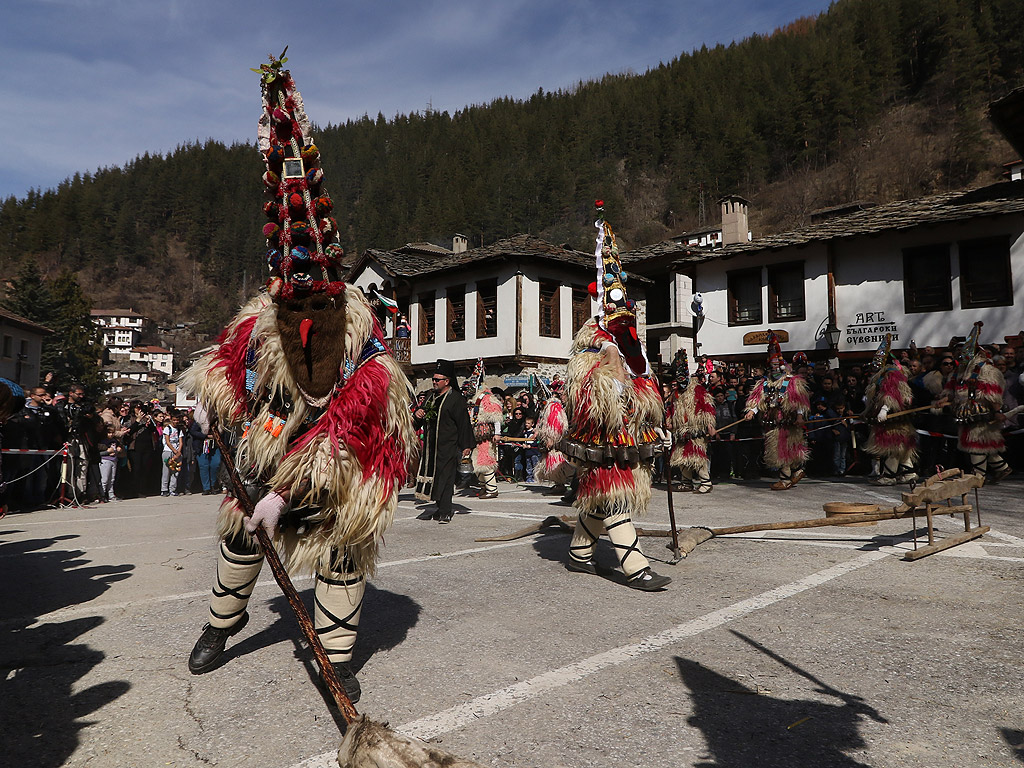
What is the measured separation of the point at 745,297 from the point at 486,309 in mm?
10747

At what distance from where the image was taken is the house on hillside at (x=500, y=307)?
28.6 meters

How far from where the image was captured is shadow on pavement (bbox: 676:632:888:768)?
256cm

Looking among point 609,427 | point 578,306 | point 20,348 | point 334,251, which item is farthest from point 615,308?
point 20,348

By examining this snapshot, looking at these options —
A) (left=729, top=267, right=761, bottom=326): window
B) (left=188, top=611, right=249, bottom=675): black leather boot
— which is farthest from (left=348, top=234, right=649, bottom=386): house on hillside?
(left=188, top=611, right=249, bottom=675): black leather boot

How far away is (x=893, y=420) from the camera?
11.0 meters

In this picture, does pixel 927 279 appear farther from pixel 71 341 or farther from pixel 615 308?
pixel 71 341

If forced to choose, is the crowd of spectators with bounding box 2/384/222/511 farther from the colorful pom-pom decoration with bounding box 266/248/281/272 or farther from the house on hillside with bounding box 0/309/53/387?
the house on hillside with bounding box 0/309/53/387

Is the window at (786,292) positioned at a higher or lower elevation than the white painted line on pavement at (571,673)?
higher

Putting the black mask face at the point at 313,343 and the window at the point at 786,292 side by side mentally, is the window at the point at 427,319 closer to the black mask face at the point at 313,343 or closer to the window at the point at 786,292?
the window at the point at 786,292

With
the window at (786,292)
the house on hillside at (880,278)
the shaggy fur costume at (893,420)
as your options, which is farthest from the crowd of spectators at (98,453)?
the window at (786,292)

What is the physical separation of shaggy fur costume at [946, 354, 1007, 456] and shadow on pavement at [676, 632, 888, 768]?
8.69 m

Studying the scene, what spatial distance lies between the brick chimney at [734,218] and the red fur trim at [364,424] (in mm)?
28936

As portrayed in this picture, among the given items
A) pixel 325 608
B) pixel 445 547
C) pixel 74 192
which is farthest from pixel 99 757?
pixel 74 192

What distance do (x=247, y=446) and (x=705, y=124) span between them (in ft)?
272
